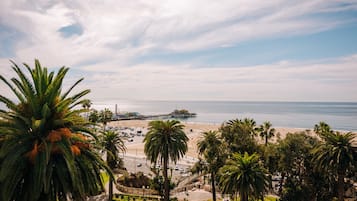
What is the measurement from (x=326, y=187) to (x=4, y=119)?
3329 centimetres

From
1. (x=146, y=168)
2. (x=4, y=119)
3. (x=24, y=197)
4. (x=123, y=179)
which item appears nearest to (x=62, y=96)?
(x=4, y=119)

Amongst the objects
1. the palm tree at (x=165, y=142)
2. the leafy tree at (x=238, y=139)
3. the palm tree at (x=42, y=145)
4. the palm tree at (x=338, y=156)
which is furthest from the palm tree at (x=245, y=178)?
the palm tree at (x=42, y=145)

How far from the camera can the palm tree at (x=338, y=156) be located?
28.1 meters

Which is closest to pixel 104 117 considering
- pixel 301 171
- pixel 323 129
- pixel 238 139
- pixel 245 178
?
pixel 238 139

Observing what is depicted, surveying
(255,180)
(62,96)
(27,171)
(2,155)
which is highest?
(62,96)

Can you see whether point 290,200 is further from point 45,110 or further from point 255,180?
point 45,110

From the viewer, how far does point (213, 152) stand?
3475cm

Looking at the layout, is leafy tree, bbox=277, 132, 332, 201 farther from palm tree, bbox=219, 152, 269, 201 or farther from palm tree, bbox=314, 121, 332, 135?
palm tree, bbox=219, 152, 269, 201

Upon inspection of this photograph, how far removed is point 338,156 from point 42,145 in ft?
87.1

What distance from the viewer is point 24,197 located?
491 inches

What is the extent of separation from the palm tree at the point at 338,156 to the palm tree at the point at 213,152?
10.5 m

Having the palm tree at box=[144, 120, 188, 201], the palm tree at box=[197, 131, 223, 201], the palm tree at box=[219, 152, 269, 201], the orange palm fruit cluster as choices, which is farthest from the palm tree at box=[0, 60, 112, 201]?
the palm tree at box=[197, 131, 223, 201]

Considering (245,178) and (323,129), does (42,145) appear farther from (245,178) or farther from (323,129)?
(323,129)

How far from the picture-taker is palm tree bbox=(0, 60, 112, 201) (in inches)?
474
